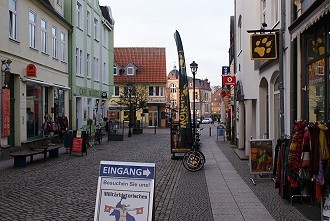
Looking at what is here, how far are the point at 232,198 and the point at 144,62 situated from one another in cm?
5764

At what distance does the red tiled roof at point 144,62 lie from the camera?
6550 centimetres

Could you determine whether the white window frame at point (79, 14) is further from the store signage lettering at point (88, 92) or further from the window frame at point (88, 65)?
the store signage lettering at point (88, 92)

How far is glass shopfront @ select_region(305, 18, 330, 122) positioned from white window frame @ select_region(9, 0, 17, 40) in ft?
45.0

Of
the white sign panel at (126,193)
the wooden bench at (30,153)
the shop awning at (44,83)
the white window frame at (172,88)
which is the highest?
the white window frame at (172,88)

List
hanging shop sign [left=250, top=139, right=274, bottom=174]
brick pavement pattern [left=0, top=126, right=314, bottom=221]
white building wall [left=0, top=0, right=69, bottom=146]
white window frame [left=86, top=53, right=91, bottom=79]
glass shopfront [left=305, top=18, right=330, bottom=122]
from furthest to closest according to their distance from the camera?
1. white window frame [left=86, top=53, right=91, bottom=79]
2. white building wall [left=0, top=0, right=69, bottom=146]
3. hanging shop sign [left=250, top=139, right=274, bottom=174]
4. glass shopfront [left=305, top=18, right=330, bottom=122]
5. brick pavement pattern [left=0, top=126, right=314, bottom=221]

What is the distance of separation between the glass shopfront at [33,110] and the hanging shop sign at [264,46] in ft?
41.3

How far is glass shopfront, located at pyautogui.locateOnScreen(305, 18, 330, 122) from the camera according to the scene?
905 cm

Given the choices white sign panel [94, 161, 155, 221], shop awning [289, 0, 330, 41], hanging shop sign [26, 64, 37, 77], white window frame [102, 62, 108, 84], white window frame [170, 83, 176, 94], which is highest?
white window frame [170, 83, 176, 94]

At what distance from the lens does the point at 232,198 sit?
9898mm

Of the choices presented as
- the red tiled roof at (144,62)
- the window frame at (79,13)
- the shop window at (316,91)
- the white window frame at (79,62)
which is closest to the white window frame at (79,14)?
the window frame at (79,13)

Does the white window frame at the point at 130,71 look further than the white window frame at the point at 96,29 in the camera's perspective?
Yes

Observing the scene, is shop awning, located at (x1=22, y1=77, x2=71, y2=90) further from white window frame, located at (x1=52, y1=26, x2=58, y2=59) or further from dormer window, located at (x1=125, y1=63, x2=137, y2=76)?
dormer window, located at (x1=125, y1=63, x2=137, y2=76)

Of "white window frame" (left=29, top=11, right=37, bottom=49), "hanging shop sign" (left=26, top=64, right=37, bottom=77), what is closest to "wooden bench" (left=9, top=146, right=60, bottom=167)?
"hanging shop sign" (left=26, top=64, right=37, bottom=77)

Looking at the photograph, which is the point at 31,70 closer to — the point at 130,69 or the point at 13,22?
the point at 13,22
